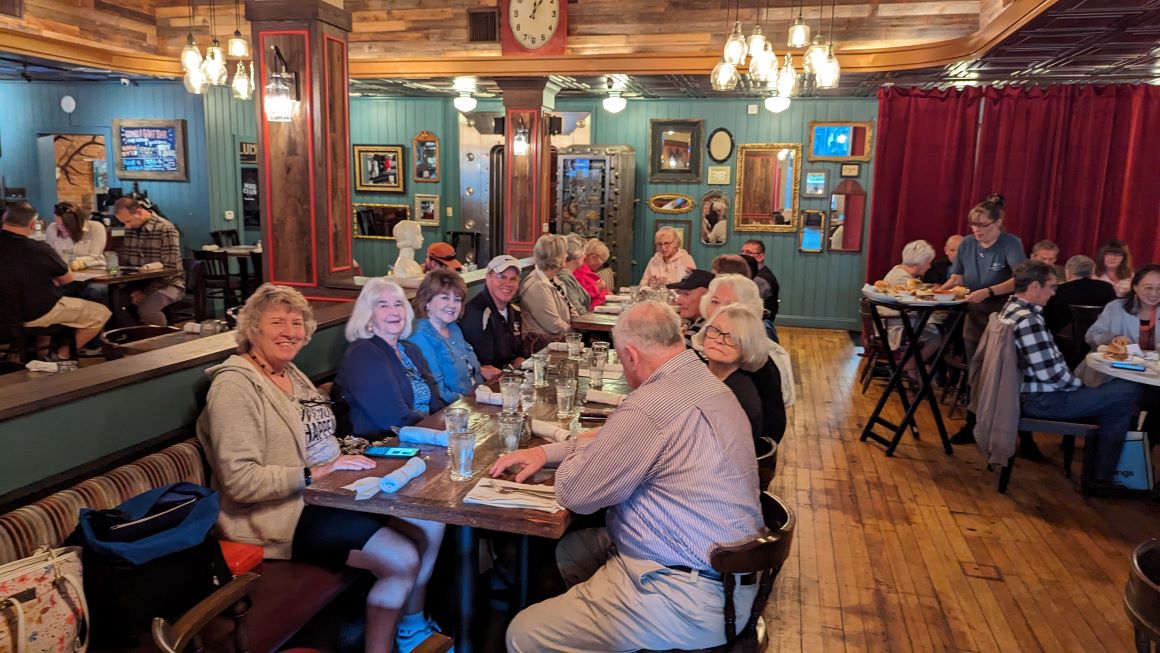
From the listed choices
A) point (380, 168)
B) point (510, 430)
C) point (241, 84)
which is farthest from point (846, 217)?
point (510, 430)

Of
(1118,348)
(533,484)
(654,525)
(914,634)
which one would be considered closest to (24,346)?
(533,484)

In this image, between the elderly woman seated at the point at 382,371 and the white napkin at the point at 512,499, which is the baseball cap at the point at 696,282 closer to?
the elderly woman seated at the point at 382,371

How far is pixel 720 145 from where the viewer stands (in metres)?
10.3

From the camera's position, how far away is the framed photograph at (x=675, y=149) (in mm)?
10383

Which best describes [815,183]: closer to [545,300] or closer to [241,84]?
[545,300]

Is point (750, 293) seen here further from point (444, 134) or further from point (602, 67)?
point (444, 134)

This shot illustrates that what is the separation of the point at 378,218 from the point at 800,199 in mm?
6136

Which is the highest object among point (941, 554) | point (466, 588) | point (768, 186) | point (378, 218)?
point (768, 186)

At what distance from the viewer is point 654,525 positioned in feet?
7.32

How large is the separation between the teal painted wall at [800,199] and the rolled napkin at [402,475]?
853 centimetres

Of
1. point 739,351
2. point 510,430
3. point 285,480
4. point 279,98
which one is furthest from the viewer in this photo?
point 279,98

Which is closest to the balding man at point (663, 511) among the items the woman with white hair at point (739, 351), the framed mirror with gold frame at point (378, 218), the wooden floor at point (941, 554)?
the woman with white hair at point (739, 351)

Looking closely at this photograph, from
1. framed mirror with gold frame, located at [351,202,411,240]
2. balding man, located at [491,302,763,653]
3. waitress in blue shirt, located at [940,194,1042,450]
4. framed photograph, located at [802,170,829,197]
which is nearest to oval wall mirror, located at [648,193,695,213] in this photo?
framed photograph, located at [802,170,829,197]

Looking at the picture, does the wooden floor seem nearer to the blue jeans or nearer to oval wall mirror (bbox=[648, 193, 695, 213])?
the blue jeans
